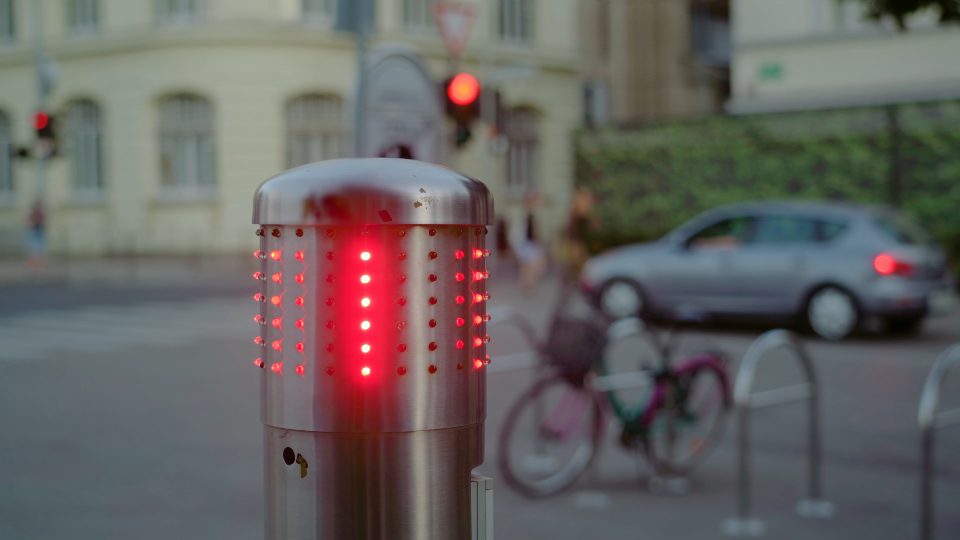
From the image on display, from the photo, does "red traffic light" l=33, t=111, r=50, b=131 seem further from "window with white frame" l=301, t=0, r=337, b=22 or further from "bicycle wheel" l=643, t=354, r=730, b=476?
"bicycle wheel" l=643, t=354, r=730, b=476

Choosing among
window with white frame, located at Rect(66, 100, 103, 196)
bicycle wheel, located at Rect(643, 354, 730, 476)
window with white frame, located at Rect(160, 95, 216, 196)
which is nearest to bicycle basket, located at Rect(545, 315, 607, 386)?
bicycle wheel, located at Rect(643, 354, 730, 476)

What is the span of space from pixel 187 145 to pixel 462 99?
73.3 feet

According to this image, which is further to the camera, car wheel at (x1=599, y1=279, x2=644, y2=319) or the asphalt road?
car wheel at (x1=599, y1=279, x2=644, y2=319)

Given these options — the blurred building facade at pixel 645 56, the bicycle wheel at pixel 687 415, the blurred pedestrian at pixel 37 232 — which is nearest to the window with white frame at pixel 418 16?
the blurred building facade at pixel 645 56

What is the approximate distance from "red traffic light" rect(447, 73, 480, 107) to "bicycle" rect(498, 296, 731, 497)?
3220mm

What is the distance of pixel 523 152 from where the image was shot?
35.0m

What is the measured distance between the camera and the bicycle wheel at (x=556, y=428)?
21.9 feet

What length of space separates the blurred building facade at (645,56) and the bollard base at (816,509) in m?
30.9

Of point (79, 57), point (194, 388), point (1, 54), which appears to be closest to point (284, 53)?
point (79, 57)

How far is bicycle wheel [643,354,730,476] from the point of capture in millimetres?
7008

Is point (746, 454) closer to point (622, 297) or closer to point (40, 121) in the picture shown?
point (622, 297)

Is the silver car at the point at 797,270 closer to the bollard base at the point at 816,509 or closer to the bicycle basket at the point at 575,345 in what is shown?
the bicycle basket at the point at 575,345

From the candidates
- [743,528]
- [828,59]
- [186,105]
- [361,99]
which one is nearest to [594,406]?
[743,528]

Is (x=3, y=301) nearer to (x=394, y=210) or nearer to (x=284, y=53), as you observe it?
(x=284, y=53)
